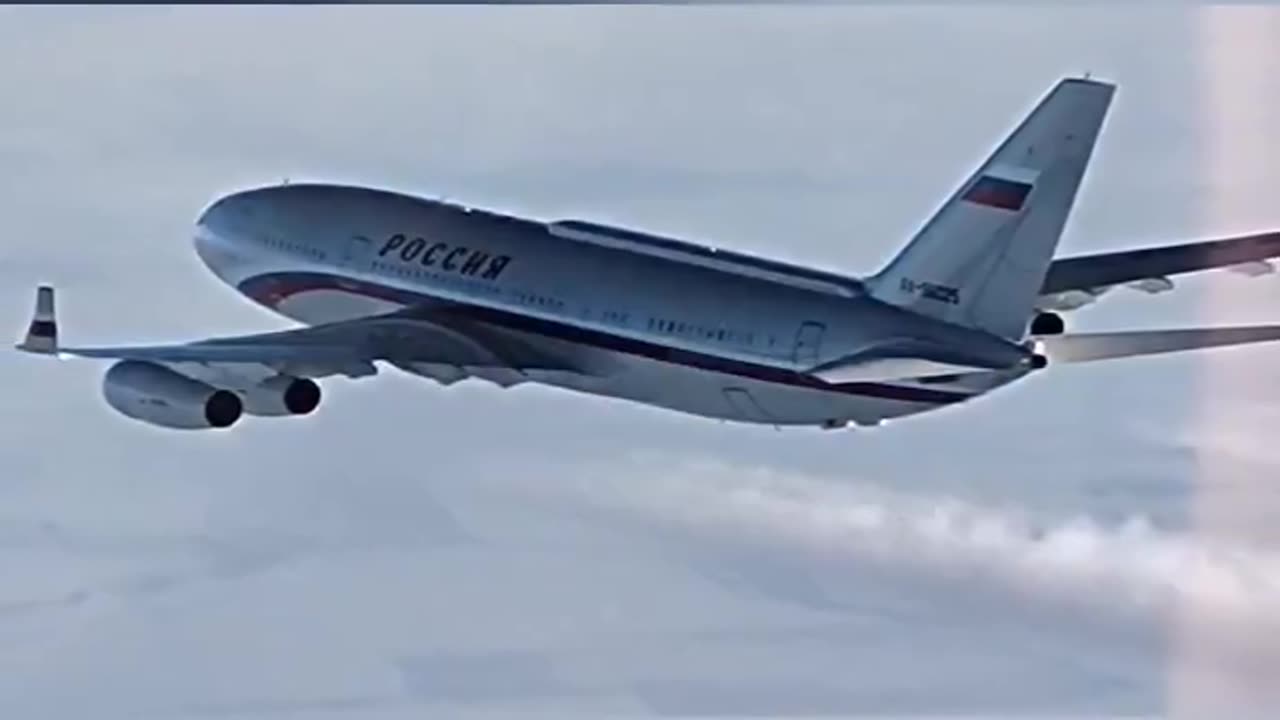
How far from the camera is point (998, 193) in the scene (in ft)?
105

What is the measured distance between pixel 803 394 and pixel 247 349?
5.65 m

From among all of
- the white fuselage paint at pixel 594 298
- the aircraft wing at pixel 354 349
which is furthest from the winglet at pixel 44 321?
the white fuselage paint at pixel 594 298

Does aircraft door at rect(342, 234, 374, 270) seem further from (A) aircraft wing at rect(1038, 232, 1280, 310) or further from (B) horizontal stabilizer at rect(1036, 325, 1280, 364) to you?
(B) horizontal stabilizer at rect(1036, 325, 1280, 364)

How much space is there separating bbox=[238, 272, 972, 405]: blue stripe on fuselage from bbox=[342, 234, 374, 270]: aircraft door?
0.56 feet

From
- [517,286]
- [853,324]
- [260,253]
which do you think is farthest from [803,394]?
[260,253]

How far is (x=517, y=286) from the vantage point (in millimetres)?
36344

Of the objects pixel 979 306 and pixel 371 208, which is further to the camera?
pixel 371 208

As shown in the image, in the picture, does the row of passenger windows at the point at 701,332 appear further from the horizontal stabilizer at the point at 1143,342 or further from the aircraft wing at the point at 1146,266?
the aircraft wing at the point at 1146,266

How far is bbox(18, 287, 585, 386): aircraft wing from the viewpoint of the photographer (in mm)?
34250

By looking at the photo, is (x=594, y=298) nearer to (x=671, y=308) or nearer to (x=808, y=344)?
(x=671, y=308)

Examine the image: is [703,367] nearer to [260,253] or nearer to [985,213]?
[985,213]

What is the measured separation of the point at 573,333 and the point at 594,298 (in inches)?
18.6

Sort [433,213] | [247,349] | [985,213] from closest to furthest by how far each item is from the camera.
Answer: [985,213], [247,349], [433,213]

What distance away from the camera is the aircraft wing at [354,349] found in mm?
34250
